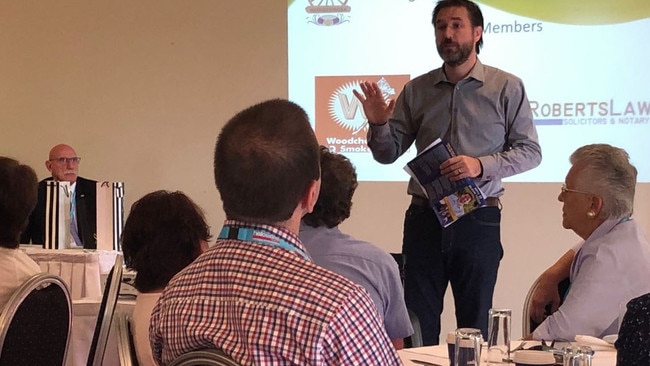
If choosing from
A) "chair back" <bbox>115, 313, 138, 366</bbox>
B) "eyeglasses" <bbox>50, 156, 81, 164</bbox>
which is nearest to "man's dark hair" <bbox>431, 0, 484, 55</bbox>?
"chair back" <bbox>115, 313, 138, 366</bbox>

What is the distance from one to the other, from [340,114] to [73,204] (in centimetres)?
195

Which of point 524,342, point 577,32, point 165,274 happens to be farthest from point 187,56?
point 524,342

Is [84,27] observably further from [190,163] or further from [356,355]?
[356,355]

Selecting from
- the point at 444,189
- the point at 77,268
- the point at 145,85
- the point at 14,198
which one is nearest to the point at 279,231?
the point at 14,198

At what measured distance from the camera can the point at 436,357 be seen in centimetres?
207

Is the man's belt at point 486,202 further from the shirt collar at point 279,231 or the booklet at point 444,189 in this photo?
the shirt collar at point 279,231

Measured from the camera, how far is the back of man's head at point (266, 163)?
137 cm

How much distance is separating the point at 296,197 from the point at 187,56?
4.50 m

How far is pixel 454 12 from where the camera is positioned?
3369 millimetres

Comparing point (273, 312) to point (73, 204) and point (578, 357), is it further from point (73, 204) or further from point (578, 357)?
point (73, 204)

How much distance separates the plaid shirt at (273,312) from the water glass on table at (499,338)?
710 mm

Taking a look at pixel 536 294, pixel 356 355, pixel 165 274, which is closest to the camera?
pixel 356 355

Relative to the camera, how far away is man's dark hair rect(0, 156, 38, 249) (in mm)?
2467

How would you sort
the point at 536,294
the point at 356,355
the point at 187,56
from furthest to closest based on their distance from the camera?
the point at 187,56, the point at 536,294, the point at 356,355
